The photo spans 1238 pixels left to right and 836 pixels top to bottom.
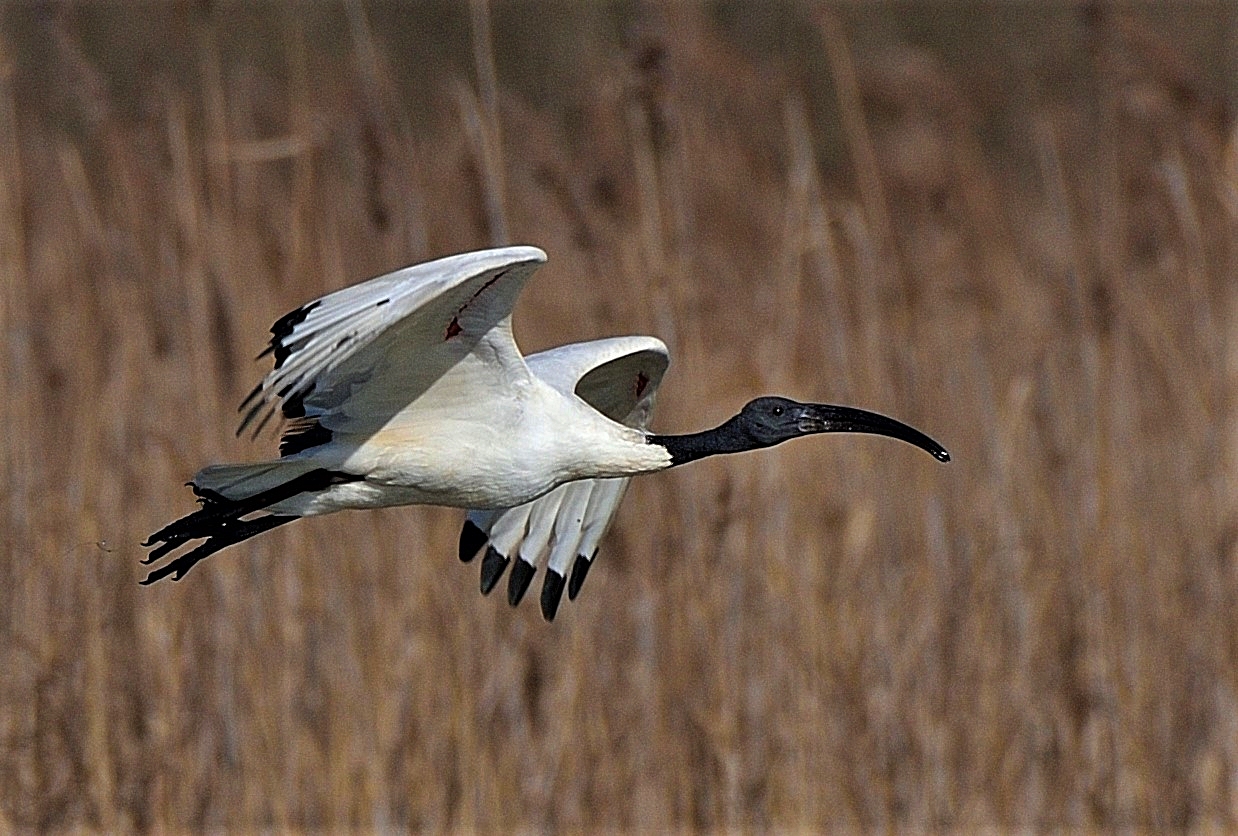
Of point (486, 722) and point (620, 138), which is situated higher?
point (620, 138)

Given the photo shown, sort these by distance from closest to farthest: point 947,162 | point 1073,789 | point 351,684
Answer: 1. point 351,684
2. point 1073,789
3. point 947,162

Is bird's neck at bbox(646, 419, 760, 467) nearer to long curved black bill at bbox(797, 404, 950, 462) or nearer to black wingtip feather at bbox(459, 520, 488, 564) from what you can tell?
long curved black bill at bbox(797, 404, 950, 462)

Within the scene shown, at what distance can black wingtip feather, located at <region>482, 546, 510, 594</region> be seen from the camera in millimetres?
3979

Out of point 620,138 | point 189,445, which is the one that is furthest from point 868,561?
point 189,445

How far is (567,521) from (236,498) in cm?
100

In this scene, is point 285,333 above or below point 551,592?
above

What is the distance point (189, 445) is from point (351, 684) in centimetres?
61

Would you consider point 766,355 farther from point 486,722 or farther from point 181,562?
point 181,562

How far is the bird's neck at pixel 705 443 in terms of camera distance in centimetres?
329

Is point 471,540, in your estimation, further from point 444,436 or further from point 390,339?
point 390,339

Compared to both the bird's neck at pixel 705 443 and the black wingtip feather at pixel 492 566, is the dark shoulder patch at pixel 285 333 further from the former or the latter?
the black wingtip feather at pixel 492 566

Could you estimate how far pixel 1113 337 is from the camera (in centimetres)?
471

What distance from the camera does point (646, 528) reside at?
461 cm

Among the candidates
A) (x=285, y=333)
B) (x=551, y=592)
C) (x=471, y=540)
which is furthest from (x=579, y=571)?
(x=285, y=333)
